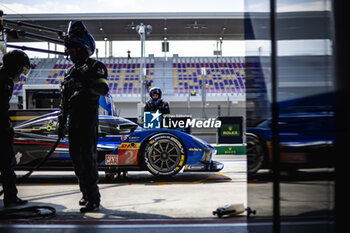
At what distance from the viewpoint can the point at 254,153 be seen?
245cm

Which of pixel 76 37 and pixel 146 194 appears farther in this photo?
pixel 146 194

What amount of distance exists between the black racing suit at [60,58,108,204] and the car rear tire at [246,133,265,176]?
1.76 m

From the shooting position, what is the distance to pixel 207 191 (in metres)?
4.81

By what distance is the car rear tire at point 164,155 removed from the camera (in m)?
5.63

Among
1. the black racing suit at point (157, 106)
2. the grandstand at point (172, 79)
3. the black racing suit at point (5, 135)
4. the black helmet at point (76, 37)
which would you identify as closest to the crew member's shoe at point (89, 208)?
the black racing suit at point (5, 135)

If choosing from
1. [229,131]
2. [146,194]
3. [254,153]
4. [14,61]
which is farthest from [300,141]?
[229,131]

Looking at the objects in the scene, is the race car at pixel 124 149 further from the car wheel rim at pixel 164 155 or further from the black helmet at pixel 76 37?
the black helmet at pixel 76 37

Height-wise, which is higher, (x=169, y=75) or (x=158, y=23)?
(x=158, y=23)

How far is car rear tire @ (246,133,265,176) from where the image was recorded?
2.27 metres

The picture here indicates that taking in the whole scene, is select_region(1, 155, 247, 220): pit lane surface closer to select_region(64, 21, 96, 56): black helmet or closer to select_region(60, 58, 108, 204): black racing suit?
select_region(60, 58, 108, 204): black racing suit

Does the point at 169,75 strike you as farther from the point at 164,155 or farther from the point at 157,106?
the point at 164,155

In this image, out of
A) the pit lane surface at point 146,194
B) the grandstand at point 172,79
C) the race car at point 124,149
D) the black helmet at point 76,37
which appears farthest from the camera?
the grandstand at point 172,79

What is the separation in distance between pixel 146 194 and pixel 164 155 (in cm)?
113

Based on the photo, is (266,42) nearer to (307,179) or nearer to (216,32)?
(307,179)
